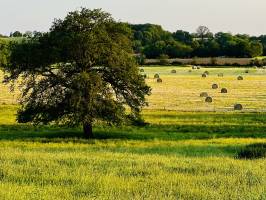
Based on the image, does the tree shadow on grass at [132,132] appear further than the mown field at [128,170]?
Yes

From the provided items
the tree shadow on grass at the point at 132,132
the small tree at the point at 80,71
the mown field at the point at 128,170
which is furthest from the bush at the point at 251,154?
the small tree at the point at 80,71

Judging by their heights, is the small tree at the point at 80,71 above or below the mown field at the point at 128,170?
above

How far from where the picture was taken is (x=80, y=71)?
35.5 metres

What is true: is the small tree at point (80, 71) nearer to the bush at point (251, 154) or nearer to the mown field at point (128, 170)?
the mown field at point (128, 170)

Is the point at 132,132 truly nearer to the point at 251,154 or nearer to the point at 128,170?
the point at 251,154

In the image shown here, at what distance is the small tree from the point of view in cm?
3409

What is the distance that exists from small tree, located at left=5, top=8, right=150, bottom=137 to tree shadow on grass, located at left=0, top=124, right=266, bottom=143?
94 centimetres

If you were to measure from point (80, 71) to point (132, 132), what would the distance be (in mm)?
4968

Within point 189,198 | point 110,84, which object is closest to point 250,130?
point 110,84

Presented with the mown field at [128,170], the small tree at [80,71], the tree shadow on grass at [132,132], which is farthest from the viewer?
the small tree at [80,71]

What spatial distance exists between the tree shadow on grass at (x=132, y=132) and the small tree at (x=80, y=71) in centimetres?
94

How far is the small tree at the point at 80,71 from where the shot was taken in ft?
112

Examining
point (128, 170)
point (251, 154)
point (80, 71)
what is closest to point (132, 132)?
point (80, 71)

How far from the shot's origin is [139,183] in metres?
13.5
